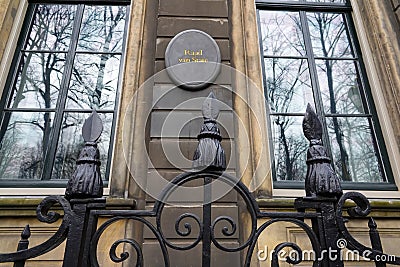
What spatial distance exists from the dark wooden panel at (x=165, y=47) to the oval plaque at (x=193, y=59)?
0.08m

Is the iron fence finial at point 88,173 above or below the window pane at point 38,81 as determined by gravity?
below

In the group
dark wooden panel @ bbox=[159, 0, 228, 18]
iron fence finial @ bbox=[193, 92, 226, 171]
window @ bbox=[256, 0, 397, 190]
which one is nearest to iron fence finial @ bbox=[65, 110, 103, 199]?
iron fence finial @ bbox=[193, 92, 226, 171]

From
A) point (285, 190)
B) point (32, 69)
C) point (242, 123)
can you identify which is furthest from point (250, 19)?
point (32, 69)

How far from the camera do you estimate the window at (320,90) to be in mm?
3662

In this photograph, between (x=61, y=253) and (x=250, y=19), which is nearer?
(x=61, y=253)

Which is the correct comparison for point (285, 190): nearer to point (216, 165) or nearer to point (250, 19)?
point (216, 165)

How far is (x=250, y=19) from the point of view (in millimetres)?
4098

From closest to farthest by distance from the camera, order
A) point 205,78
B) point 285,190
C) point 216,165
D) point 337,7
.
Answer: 1. point 216,165
2. point 285,190
3. point 205,78
4. point 337,7

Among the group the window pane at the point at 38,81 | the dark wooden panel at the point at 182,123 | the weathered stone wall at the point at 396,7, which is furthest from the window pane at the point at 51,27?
the weathered stone wall at the point at 396,7

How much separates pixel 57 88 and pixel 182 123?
1.76 m

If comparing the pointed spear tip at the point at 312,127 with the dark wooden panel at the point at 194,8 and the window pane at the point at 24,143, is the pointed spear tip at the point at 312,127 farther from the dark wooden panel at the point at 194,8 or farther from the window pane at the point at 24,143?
the window pane at the point at 24,143

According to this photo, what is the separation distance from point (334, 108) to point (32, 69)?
3879 mm

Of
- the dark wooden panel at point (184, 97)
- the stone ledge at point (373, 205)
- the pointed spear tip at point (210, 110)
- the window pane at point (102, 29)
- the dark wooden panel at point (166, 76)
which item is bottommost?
the stone ledge at point (373, 205)

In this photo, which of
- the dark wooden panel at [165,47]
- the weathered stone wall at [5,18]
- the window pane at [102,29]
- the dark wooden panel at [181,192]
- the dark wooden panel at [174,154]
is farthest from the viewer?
the window pane at [102,29]
